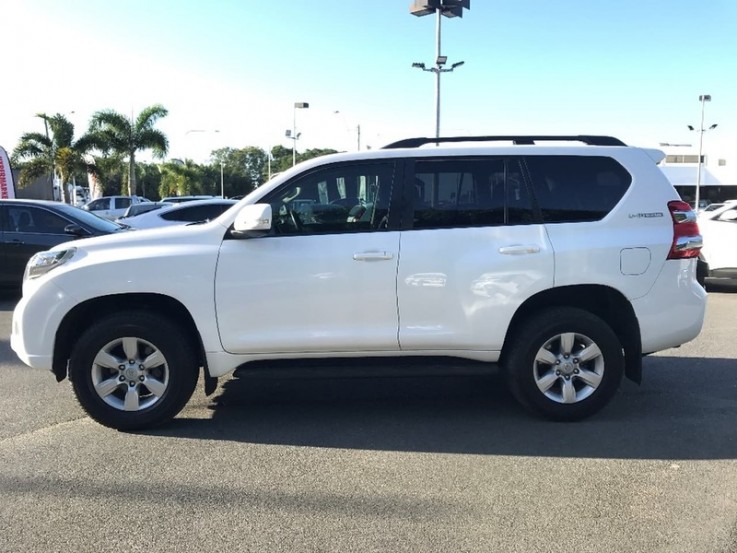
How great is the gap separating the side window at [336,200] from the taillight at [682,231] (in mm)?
2082

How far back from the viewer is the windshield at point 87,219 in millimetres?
10258

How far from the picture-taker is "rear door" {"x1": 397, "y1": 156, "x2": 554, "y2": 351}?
4527 mm

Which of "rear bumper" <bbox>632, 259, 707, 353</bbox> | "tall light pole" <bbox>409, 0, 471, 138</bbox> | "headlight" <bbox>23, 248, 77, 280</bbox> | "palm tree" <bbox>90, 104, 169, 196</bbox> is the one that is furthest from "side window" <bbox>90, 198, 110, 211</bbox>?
"rear bumper" <bbox>632, 259, 707, 353</bbox>

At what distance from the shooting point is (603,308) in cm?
495

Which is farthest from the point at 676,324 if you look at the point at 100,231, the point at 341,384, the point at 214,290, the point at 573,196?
the point at 100,231

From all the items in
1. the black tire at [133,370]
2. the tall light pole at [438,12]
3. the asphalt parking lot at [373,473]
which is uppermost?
the tall light pole at [438,12]

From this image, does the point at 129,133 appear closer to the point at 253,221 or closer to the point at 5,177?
the point at 5,177

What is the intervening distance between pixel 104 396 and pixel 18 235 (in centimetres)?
690

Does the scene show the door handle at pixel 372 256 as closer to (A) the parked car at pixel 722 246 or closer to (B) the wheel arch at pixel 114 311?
(B) the wheel arch at pixel 114 311

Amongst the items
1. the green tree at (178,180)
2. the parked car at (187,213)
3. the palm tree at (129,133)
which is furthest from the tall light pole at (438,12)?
the green tree at (178,180)

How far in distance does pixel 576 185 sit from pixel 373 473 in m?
2.54

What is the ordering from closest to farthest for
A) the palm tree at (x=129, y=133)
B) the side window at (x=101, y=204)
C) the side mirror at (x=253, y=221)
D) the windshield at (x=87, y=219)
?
the side mirror at (x=253, y=221)
the windshield at (x=87, y=219)
the side window at (x=101, y=204)
the palm tree at (x=129, y=133)

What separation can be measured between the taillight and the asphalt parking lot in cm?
126

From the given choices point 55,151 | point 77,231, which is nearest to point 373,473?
point 77,231
